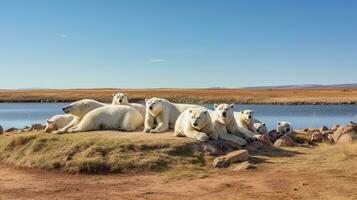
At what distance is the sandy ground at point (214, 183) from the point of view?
1102 cm

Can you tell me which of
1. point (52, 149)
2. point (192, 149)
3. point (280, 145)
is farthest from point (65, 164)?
point (280, 145)

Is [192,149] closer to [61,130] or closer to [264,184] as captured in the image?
[264,184]

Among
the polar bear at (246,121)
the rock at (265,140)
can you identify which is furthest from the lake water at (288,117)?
the rock at (265,140)

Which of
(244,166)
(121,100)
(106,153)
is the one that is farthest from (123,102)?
(244,166)

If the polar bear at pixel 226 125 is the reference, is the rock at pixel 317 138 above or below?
below

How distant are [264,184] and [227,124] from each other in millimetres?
5298

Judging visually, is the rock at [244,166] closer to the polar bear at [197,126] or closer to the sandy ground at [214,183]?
the sandy ground at [214,183]

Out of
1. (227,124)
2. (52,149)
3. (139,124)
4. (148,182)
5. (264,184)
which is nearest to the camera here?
(264,184)

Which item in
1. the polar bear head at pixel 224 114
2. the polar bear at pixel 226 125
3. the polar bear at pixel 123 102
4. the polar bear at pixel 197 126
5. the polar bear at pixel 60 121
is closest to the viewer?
the polar bear at pixel 197 126

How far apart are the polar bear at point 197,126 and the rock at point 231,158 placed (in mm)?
1334

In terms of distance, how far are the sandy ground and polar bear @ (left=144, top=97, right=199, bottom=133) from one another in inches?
151

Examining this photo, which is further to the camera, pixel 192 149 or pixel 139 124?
pixel 139 124

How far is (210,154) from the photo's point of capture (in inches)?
584

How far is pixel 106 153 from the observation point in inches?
582
